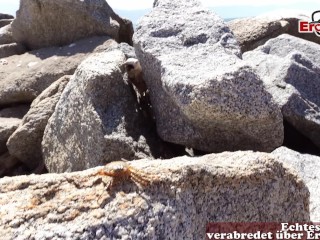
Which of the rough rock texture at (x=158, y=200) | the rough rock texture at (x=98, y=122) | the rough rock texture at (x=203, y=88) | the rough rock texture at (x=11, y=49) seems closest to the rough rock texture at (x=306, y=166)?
the rough rock texture at (x=203, y=88)

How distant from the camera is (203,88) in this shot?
10.5ft

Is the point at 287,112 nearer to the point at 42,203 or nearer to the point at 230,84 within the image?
the point at 230,84

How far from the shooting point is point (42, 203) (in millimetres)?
2217

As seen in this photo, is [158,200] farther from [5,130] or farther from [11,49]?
[11,49]

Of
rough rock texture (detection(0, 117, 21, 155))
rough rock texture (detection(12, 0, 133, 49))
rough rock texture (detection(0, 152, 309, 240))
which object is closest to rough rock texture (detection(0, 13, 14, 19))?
rough rock texture (detection(12, 0, 133, 49))

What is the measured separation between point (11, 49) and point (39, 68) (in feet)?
3.53

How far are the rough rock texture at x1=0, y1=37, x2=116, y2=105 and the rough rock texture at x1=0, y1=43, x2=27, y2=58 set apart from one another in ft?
1.20

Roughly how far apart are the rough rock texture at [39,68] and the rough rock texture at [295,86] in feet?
5.87

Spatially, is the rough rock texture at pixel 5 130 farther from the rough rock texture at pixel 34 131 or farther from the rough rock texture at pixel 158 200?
the rough rock texture at pixel 158 200

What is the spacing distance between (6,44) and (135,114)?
356 cm

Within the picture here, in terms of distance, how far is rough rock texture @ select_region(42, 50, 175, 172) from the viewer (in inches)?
135

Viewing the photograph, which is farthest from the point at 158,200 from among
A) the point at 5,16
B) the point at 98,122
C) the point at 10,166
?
the point at 5,16

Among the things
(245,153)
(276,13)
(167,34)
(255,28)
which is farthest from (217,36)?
(276,13)

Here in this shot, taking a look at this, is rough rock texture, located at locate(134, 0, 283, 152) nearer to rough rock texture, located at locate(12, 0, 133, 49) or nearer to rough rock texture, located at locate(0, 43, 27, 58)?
rough rock texture, located at locate(12, 0, 133, 49)
